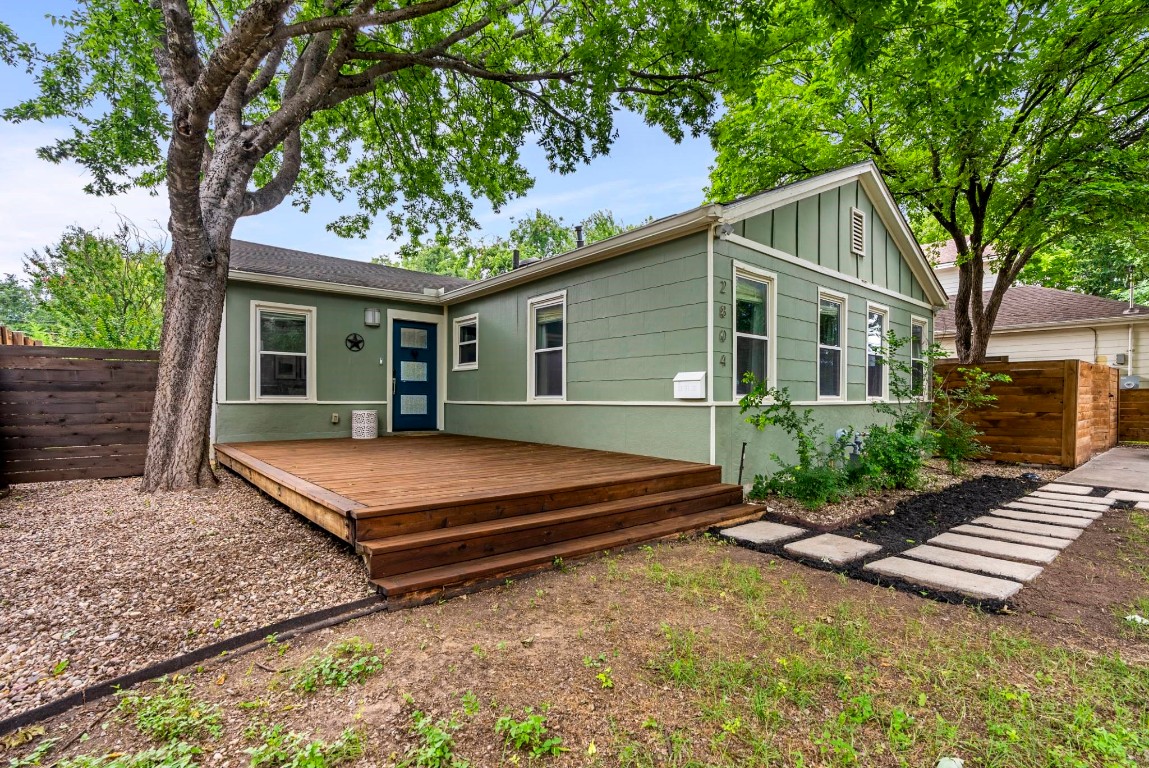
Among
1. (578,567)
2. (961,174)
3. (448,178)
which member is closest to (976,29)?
(961,174)

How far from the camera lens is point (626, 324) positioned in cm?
572

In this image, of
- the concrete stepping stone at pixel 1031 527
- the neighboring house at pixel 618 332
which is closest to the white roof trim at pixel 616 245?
the neighboring house at pixel 618 332

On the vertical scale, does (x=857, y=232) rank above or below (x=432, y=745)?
above

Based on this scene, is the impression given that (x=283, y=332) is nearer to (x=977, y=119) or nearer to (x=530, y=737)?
(x=530, y=737)

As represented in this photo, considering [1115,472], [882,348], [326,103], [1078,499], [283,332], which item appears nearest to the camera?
[1078,499]

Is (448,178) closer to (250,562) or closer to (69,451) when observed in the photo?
(69,451)

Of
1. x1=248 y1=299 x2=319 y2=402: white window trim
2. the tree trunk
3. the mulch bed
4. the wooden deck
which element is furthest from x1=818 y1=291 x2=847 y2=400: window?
x1=248 y1=299 x2=319 y2=402: white window trim

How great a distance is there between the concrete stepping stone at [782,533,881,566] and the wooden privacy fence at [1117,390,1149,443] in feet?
35.8

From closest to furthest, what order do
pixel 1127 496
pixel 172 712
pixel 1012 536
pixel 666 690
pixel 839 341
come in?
pixel 172 712, pixel 666 690, pixel 1012 536, pixel 1127 496, pixel 839 341

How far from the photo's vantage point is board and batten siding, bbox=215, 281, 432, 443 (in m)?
6.93

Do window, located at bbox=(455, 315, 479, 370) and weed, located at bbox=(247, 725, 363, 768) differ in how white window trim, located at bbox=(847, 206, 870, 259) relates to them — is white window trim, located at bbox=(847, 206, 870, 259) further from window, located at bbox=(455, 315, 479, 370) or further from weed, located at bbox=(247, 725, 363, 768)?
weed, located at bbox=(247, 725, 363, 768)

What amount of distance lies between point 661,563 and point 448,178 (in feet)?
24.2

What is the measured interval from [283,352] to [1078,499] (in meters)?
9.90

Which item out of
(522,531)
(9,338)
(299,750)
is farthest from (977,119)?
(9,338)
